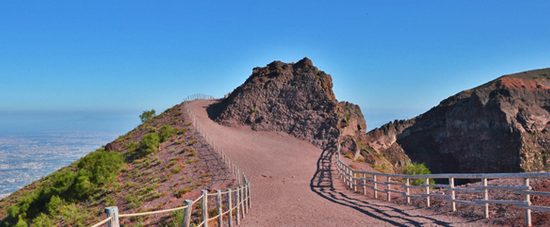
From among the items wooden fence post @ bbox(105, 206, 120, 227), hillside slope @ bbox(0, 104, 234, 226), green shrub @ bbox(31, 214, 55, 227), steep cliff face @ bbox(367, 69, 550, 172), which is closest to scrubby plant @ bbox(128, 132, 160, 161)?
hillside slope @ bbox(0, 104, 234, 226)

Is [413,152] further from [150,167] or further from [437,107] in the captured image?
[150,167]

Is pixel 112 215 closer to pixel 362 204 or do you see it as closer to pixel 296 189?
pixel 362 204

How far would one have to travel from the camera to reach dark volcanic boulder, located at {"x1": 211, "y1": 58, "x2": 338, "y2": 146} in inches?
2263

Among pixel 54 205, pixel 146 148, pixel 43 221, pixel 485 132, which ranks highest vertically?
pixel 485 132

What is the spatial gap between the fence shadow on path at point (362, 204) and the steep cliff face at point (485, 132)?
4077 cm

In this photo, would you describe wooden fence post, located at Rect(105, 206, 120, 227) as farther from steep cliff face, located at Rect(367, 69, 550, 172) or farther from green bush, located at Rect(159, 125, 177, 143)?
steep cliff face, located at Rect(367, 69, 550, 172)

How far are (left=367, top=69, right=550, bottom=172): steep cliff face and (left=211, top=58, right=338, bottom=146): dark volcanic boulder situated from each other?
1620 centimetres

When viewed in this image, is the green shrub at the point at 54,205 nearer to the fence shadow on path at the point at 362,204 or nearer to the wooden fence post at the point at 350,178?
the fence shadow on path at the point at 362,204

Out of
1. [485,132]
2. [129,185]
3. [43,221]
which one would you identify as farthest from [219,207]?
[485,132]

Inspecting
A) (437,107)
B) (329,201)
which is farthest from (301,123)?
(437,107)

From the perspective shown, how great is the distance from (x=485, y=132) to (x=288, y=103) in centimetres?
3845

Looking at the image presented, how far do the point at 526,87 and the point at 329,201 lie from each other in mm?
77283

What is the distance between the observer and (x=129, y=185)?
114ft

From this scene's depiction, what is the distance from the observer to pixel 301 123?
A: 2287 inches
